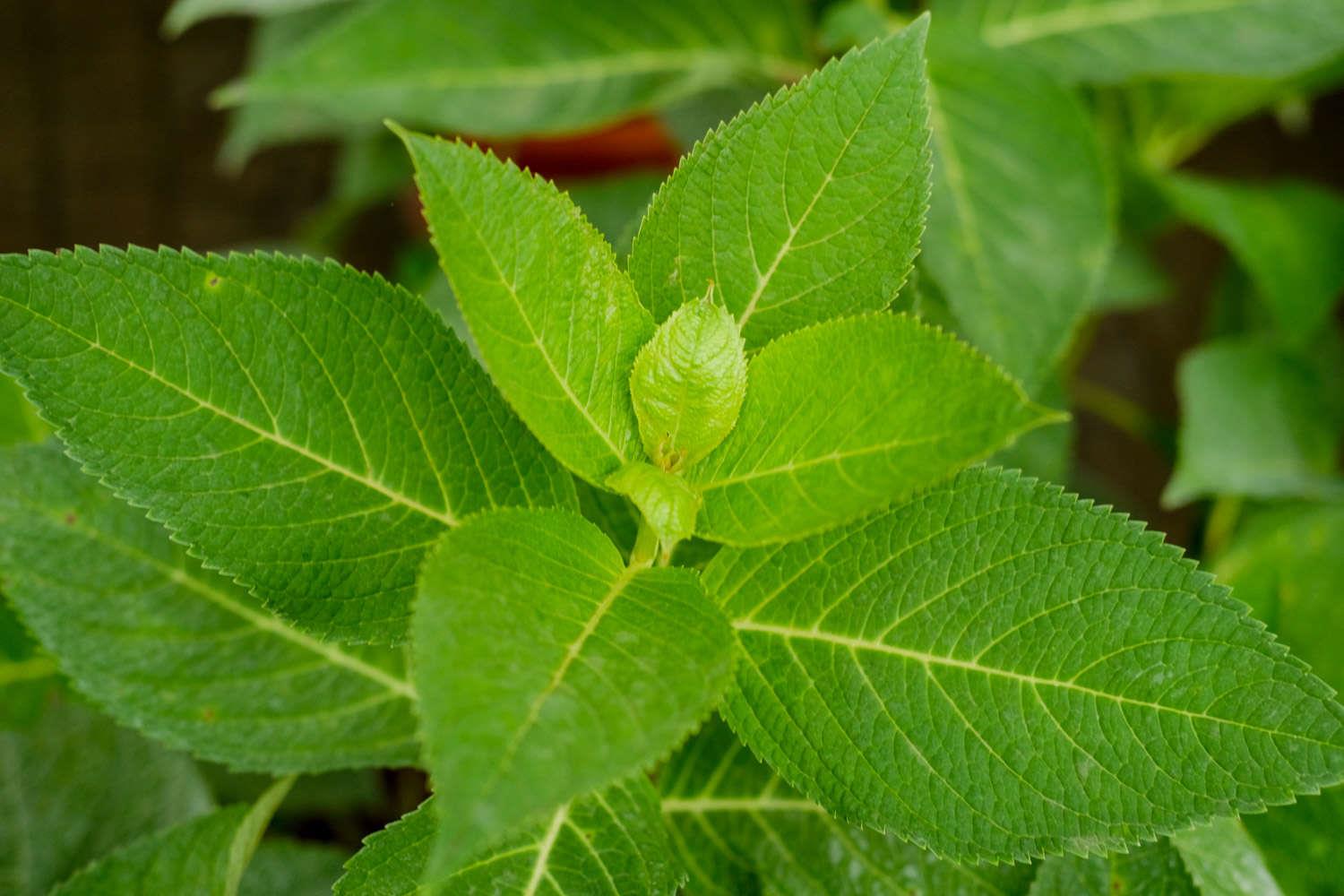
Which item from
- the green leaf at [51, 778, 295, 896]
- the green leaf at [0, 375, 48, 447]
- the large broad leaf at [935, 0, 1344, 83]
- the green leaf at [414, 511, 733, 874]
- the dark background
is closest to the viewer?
the green leaf at [414, 511, 733, 874]

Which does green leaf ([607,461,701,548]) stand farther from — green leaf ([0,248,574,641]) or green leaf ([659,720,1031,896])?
green leaf ([659,720,1031,896])

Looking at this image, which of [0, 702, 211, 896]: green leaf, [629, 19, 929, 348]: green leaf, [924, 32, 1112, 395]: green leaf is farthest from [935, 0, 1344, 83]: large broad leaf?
[0, 702, 211, 896]: green leaf

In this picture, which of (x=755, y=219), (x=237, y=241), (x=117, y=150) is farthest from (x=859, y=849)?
(x=117, y=150)

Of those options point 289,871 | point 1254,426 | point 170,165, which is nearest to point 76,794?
point 289,871

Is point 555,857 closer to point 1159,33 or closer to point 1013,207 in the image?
point 1013,207

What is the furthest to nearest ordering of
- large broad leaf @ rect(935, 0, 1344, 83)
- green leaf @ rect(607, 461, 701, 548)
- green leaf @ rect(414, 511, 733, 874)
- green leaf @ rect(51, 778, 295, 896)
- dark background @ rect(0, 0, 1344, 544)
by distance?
dark background @ rect(0, 0, 1344, 544), large broad leaf @ rect(935, 0, 1344, 83), green leaf @ rect(51, 778, 295, 896), green leaf @ rect(607, 461, 701, 548), green leaf @ rect(414, 511, 733, 874)

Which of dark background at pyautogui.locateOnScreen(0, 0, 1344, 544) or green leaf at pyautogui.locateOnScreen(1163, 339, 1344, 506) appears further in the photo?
dark background at pyautogui.locateOnScreen(0, 0, 1344, 544)

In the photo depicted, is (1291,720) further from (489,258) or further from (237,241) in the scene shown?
(237,241)

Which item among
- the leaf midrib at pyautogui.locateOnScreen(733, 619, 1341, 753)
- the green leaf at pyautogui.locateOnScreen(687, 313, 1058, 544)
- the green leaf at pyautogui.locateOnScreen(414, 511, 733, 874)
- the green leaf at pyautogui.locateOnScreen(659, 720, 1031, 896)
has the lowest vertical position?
the green leaf at pyautogui.locateOnScreen(659, 720, 1031, 896)
